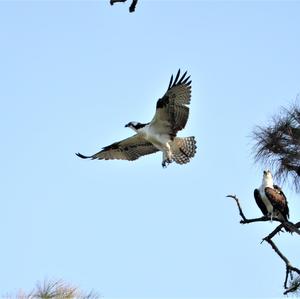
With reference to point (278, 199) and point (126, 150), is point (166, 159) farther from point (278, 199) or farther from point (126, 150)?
point (278, 199)

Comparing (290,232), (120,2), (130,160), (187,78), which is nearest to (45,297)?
(120,2)

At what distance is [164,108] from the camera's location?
335 inches

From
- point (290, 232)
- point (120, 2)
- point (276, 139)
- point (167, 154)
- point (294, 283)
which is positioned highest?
point (167, 154)

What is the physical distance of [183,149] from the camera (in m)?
8.97

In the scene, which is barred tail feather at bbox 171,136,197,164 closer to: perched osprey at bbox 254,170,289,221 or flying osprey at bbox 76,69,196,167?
flying osprey at bbox 76,69,196,167

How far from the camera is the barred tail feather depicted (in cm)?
892

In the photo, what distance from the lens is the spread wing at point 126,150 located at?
9.26 m

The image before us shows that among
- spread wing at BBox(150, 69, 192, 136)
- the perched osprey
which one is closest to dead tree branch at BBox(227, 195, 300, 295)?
the perched osprey

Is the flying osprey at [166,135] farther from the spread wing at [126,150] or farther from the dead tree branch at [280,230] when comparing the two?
the dead tree branch at [280,230]

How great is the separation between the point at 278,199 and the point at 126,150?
9.68 feet

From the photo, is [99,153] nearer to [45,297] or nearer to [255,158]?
[255,158]

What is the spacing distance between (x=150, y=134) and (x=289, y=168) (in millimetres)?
2365

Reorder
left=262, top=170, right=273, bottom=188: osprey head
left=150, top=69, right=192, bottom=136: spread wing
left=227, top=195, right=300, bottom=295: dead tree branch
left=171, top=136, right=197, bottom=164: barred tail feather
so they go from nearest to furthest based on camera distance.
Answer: left=227, top=195, right=300, bottom=295: dead tree branch < left=262, top=170, right=273, bottom=188: osprey head < left=150, top=69, right=192, bottom=136: spread wing < left=171, top=136, right=197, bottom=164: barred tail feather

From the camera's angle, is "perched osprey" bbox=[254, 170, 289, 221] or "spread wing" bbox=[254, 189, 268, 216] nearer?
"perched osprey" bbox=[254, 170, 289, 221]
